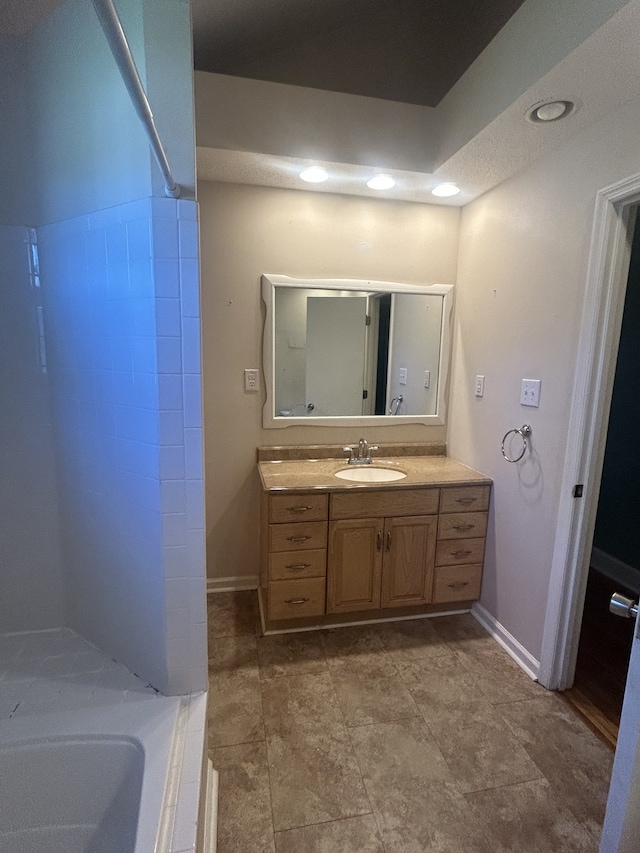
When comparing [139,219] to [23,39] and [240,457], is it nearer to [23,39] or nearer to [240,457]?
[23,39]

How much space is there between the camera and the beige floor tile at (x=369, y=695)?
1630 millimetres

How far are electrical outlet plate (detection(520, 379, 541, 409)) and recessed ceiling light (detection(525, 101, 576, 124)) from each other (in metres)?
0.96

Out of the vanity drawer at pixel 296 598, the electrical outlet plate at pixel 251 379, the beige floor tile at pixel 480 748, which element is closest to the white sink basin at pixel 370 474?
the vanity drawer at pixel 296 598

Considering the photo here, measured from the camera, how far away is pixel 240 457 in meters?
2.35

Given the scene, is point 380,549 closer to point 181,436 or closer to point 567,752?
point 567,752

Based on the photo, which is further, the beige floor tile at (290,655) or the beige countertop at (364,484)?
the beige countertop at (364,484)

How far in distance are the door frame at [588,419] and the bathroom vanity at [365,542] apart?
0.50 m

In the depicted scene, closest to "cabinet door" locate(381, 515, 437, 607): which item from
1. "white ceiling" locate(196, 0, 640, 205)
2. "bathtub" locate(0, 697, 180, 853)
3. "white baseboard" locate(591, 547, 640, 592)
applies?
"bathtub" locate(0, 697, 180, 853)

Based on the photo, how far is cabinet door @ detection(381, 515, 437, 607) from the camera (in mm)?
2074

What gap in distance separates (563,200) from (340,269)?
1.07 m

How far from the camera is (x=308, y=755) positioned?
146 centimetres

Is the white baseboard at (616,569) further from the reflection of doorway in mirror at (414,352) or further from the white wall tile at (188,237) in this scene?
the white wall tile at (188,237)

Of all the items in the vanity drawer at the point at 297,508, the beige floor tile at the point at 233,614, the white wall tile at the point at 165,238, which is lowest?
the beige floor tile at the point at 233,614

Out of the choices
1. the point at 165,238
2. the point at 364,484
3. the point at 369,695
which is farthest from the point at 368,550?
the point at 165,238
